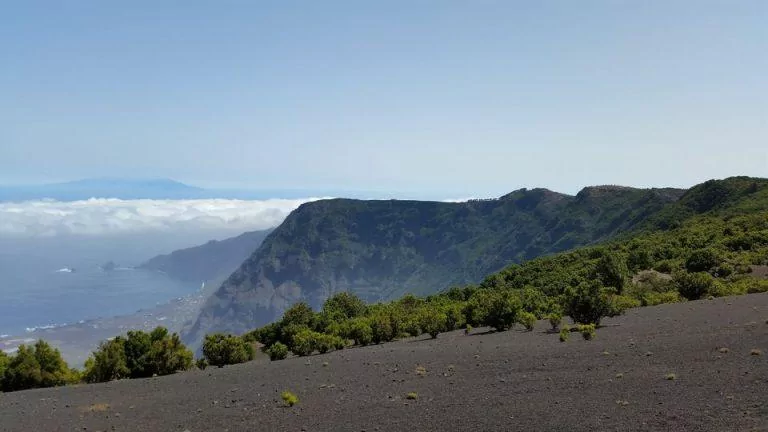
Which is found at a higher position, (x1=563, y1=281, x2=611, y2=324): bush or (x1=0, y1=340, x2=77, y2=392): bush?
(x1=563, y1=281, x2=611, y2=324): bush

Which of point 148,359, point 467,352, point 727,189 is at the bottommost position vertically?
point 148,359

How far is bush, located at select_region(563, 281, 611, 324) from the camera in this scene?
98.5 ft

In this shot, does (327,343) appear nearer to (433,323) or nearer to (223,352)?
(223,352)

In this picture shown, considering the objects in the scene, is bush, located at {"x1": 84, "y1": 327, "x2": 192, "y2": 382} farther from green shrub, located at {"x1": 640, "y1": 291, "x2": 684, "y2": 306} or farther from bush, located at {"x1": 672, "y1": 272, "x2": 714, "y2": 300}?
bush, located at {"x1": 672, "y1": 272, "x2": 714, "y2": 300}

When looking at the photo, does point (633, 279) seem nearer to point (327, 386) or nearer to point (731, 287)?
point (731, 287)

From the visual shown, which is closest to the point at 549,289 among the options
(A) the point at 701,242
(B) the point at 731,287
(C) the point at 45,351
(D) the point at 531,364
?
(B) the point at 731,287

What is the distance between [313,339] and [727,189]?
401 feet

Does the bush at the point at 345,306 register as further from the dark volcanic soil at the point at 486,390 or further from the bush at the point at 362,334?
the dark volcanic soil at the point at 486,390

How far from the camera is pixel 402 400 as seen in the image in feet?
58.3

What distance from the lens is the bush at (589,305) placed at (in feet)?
98.5

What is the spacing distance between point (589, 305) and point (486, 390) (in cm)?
1504

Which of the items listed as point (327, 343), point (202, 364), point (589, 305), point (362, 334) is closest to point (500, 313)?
point (589, 305)

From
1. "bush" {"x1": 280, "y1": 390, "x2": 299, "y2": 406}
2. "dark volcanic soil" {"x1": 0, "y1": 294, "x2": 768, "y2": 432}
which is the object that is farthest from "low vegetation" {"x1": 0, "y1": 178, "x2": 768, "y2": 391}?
"bush" {"x1": 280, "y1": 390, "x2": 299, "y2": 406}

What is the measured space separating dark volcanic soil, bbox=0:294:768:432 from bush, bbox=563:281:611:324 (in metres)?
1.49
